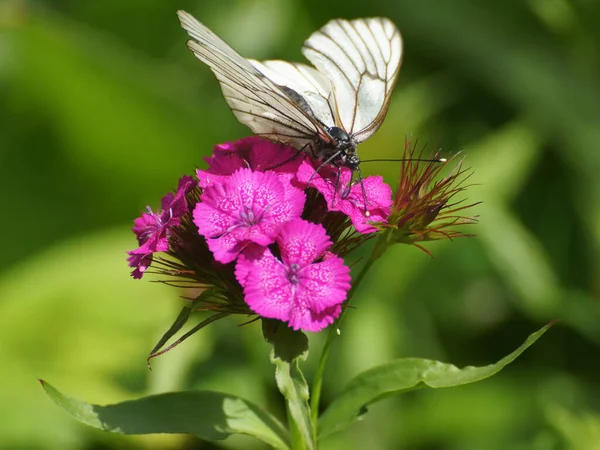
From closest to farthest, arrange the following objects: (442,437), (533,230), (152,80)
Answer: (442,437)
(152,80)
(533,230)

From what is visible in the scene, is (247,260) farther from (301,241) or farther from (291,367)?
(291,367)

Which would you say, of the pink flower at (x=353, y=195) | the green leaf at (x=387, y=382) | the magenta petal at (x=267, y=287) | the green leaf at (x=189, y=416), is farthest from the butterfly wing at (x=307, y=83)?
the green leaf at (x=189, y=416)

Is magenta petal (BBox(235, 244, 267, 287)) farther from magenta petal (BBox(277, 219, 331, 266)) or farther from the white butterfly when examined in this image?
the white butterfly

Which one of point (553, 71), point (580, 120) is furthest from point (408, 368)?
point (553, 71)

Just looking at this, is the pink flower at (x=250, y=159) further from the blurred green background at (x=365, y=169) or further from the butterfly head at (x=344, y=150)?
the blurred green background at (x=365, y=169)

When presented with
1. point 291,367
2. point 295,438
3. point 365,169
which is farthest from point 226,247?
point 365,169

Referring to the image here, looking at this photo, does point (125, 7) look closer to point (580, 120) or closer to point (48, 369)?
point (48, 369)
